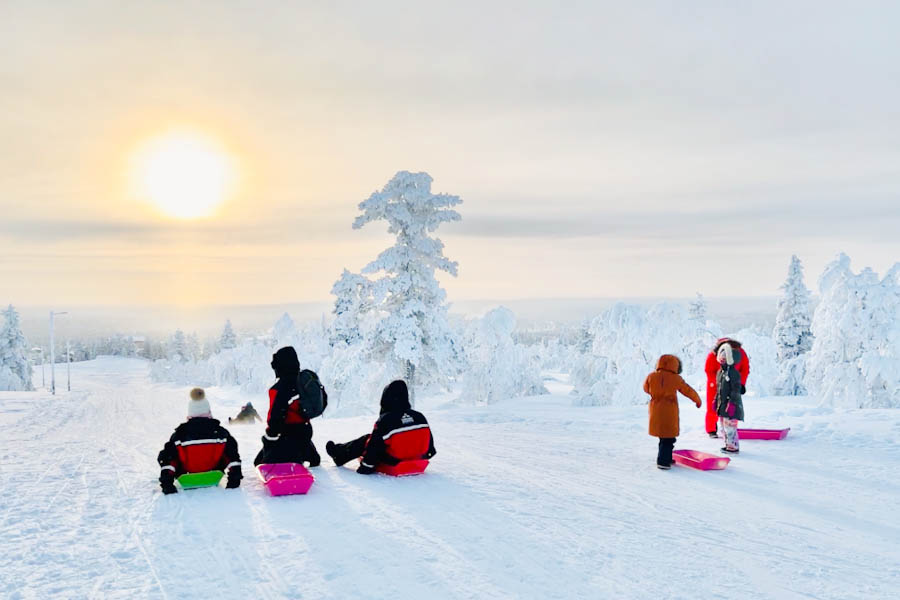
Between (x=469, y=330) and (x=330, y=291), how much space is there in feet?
75.6

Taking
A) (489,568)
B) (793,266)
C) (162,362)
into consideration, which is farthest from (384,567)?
(162,362)

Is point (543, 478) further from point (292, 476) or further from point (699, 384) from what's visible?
point (699, 384)

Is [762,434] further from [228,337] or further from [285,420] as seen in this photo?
[228,337]

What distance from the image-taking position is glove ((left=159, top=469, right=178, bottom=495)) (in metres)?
7.24

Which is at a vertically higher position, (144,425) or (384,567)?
(384,567)

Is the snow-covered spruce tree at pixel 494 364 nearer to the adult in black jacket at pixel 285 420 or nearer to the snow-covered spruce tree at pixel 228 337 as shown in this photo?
the adult in black jacket at pixel 285 420

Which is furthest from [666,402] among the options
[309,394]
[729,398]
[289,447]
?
[289,447]

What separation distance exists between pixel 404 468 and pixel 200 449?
267 centimetres

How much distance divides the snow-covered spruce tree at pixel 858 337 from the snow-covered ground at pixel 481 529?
21629mm

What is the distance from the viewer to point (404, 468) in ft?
27.6

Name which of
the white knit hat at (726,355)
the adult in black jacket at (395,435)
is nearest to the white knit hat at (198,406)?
the adult in black jacket at (395,435)

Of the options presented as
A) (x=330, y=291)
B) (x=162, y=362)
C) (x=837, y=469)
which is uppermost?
(x=330, y=291)

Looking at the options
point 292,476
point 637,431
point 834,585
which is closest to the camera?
point 834,585

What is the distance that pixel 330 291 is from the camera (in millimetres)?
21938
